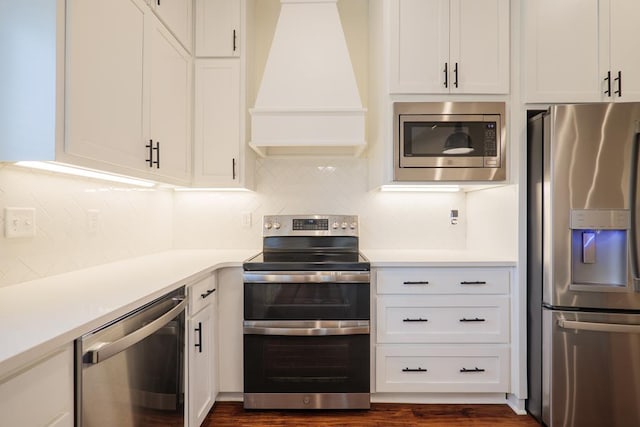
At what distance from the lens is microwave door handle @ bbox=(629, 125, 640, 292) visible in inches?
66.4

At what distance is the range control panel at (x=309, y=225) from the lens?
247cm

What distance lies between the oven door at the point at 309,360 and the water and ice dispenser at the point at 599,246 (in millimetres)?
1156

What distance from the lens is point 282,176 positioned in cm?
263

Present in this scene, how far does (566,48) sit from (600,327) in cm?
153

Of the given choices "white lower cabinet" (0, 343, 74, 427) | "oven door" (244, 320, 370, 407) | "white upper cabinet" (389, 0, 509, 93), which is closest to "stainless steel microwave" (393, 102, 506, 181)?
"white upper cabinet" (389, 0, 509, 93)

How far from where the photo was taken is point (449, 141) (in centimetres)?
204

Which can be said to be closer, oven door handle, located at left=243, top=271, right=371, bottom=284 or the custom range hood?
oven door handle, located at left=243, top=271, right=371, bottom=284

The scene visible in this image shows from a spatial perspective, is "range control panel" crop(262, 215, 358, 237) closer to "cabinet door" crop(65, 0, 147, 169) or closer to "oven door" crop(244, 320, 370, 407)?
"oven door" crop(244, 320, 370, 407)

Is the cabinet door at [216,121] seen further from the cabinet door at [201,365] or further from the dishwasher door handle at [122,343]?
the dishwasher door handle at [122,343]

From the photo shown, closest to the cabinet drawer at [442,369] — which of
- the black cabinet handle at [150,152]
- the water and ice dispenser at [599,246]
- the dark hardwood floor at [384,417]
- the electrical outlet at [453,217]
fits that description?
the dark hardwood floor at [384,417]

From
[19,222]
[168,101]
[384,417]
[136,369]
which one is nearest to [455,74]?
[168,101]

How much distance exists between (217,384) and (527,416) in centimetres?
180

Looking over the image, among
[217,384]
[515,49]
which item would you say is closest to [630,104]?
[515,49]

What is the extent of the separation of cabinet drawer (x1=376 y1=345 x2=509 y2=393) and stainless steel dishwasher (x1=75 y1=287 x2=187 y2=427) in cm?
113
